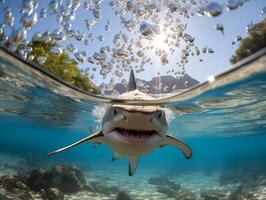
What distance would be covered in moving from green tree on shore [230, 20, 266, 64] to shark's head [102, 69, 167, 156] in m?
8.79

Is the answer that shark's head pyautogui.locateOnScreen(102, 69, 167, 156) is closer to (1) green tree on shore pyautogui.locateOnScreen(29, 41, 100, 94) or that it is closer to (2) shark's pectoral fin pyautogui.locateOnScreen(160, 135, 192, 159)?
(2) shark's pectoral fin pyautogui.locateOnScreen(160, 135, 192, 159)

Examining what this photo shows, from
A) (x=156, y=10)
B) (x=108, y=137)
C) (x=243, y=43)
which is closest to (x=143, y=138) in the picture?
(x=108, y=137)

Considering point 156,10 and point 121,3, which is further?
point 156,10

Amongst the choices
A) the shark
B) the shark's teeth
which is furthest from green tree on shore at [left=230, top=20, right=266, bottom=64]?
the shark's teeth

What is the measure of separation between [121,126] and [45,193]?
33.7ft

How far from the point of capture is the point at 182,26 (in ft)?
49.8

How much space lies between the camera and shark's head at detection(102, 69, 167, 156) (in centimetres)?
591

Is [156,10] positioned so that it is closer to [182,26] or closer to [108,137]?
[182,26]

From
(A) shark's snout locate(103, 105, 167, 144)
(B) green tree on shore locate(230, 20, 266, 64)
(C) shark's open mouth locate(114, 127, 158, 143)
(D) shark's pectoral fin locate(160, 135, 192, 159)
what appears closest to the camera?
(A) shark's snout locate(103, 105, 167, 144)

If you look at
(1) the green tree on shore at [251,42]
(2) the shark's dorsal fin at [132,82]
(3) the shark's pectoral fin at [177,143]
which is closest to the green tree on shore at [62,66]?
(2) the shark's dorsal fin at [132,82]

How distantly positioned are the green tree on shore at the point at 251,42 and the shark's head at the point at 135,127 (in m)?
8.79

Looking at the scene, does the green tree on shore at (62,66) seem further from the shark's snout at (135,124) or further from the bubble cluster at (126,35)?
the shark's snout at (135,124)

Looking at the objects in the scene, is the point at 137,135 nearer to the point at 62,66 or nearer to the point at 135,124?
the point at 135,124

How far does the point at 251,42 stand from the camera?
1385cm
